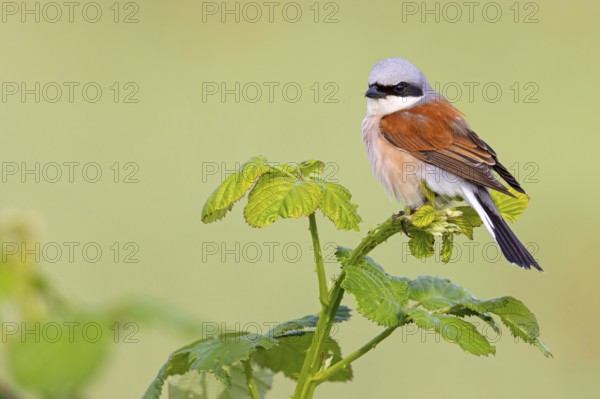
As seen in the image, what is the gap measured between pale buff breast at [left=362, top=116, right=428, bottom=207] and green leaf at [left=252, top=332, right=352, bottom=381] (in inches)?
38.0

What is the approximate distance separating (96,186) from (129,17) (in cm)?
195

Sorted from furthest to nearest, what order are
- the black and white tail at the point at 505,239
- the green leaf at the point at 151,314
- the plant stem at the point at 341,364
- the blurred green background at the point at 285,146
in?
the blurred green background at the point at 285,146, the black and white tail at the point at 505,239, the plant stem at the point at 341,364, the green leaf at the point at 151,314

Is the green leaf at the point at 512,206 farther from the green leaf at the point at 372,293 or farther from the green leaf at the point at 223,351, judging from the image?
the green leaf at the point at 223,351

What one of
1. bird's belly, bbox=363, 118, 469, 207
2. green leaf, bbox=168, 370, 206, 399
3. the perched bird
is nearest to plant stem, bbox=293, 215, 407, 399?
green leaf, bbox=168, 370, 206, 399

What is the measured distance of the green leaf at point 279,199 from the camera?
1.37 metres

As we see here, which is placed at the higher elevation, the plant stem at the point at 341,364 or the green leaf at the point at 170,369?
the plant stem at the point at 341,364

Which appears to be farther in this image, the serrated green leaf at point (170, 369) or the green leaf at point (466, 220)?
the green leaf at point (466, 220)

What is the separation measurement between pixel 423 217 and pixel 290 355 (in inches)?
13.1

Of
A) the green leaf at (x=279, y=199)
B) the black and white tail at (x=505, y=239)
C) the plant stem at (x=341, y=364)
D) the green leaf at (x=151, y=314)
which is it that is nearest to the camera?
the green leaf at (x=151, y=314)

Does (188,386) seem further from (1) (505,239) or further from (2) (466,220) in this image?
(1) (505,239)

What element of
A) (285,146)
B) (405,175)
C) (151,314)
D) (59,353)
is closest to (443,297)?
(151,314)

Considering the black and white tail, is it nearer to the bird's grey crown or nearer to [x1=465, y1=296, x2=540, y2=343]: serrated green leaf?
[x1=465, y1=296, x2=540, y2=343]: serrated green leaf

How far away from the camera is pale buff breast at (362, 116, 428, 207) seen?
2484mm

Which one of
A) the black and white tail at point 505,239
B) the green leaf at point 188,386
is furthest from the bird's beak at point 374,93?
the green leaf at point 188,386
